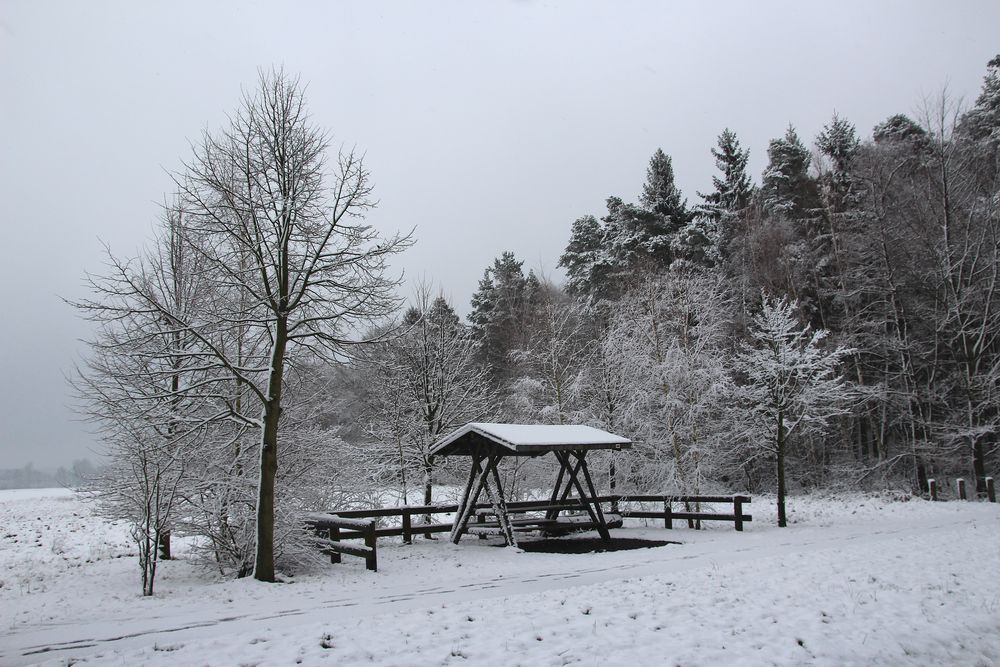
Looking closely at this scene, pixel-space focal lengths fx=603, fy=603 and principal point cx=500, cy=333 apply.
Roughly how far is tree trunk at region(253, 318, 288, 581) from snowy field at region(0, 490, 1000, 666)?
1.65 ft

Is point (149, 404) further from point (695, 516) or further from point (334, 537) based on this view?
point (695, 516)

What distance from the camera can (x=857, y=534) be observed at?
1474 centimetres

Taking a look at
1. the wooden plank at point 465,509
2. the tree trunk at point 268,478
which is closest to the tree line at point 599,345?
the tree trunk at point 268,478

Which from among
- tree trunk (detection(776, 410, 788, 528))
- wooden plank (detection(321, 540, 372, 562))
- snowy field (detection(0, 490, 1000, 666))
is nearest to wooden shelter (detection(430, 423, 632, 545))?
snowy field (detection(0, 490, 1000, 666))

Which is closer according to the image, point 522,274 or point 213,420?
point 213,420

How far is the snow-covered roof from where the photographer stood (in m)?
13.9

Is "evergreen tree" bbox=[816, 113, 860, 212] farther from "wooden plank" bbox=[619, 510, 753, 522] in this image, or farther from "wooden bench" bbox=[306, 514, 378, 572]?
"wooden bench" bbox=[306, 514, 378, 572]

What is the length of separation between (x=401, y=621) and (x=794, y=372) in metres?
17.1

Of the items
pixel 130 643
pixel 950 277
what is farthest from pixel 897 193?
pixel 130 643

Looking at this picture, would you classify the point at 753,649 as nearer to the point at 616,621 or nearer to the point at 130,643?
the point at 616,621

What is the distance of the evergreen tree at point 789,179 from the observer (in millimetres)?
33719

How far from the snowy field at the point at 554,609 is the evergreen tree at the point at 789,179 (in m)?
23.4

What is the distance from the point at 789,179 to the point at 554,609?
33.7 meters

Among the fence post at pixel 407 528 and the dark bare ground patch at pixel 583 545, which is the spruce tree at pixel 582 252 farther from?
the fence post at pixel 407 528
